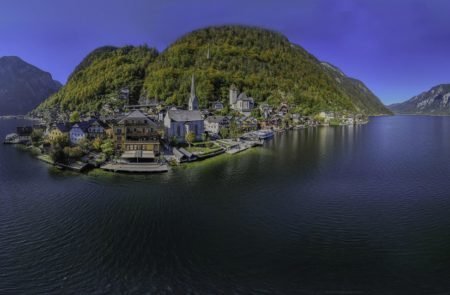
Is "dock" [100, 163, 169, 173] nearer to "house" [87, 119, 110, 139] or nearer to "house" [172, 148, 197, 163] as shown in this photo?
"house" [172, 148, 197, 163]

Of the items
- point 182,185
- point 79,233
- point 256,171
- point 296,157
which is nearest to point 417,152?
Result: point 296,157

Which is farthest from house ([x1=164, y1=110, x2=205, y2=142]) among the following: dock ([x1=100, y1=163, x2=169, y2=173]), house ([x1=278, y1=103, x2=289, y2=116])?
house ([x1=278, y1=103, x2=289, y2=116])

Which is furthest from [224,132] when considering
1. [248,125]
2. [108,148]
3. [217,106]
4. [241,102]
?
[241,102]

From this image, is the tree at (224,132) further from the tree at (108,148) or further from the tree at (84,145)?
the tree at (84,145)

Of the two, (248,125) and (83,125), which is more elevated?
(248,125)

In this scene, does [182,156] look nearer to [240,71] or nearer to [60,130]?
[60,130]

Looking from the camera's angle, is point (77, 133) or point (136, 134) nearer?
point (136, 134)

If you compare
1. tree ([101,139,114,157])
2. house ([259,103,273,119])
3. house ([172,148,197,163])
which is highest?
house ([259,103,273,119])
